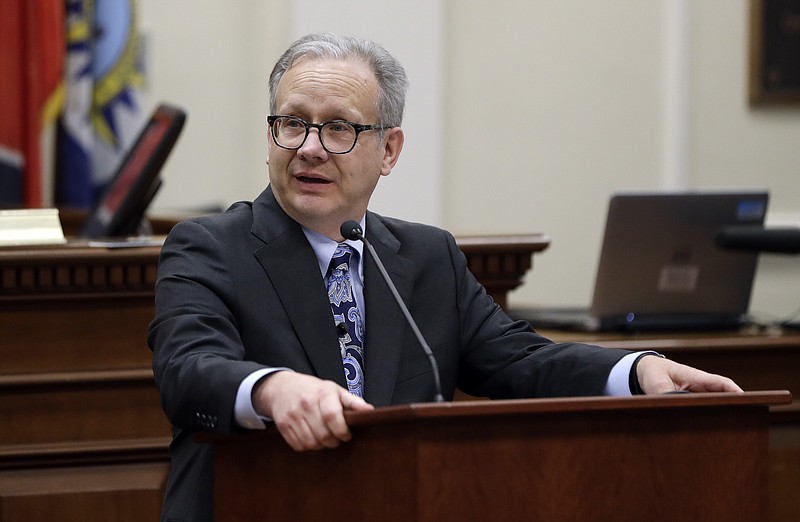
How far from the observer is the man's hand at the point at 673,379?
1.82 metres

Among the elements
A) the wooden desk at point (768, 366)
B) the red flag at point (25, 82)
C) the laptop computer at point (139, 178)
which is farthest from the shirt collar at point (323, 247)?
the red flag at point (25, 82)

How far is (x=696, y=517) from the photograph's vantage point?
5.16ft

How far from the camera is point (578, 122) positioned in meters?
5.32

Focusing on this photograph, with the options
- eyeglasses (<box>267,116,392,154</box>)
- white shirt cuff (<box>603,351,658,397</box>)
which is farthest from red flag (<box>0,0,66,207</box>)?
white shirt cuff (<box>603,351,658,397</box>)

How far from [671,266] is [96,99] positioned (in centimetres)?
310

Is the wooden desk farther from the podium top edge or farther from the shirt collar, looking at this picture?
the podium top edge

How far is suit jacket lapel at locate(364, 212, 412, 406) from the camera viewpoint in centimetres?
197

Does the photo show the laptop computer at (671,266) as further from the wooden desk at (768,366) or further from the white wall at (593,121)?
the white wall at (593,121)

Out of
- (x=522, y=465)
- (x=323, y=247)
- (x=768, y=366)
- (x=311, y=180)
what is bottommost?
(x=768, y=366)

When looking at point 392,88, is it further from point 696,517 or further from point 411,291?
point 696,517

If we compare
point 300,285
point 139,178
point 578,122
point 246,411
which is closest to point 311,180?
point 300,285

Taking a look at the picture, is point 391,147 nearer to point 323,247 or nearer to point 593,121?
point 323,247

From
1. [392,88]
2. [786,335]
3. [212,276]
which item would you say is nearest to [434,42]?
[786,335]

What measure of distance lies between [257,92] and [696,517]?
14.4 ft
